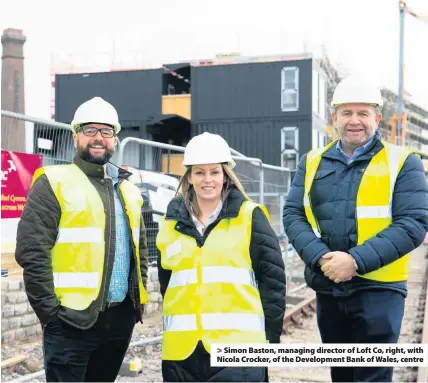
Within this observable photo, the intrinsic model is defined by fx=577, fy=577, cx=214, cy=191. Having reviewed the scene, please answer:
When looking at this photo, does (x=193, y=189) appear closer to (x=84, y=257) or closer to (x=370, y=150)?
(x=84, y=257)

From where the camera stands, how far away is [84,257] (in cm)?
353

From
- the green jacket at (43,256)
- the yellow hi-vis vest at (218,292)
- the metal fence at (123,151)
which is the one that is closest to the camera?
the yellow hi-vis vest at (218,292)

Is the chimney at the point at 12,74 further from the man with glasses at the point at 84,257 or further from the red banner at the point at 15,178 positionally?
the man with glasses at the point at 84,257

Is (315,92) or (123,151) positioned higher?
(315,92)

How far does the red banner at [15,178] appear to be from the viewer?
630 centimetres

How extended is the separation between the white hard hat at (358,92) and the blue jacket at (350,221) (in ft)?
0.78

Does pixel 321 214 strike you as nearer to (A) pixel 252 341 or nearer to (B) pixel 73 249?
(A) pixel 252 341

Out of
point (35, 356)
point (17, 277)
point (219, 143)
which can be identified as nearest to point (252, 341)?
point (219, 143)

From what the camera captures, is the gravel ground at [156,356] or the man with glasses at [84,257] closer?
the man with glasses at [84,257]

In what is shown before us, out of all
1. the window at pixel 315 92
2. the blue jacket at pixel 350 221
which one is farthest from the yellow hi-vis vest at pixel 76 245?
the window at pixel 315 92

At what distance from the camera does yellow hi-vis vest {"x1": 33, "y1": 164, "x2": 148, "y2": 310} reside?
11.5 ft

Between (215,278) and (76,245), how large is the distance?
3.07 ft

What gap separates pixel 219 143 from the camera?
3309mm

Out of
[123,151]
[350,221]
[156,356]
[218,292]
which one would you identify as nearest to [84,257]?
[218,292]
